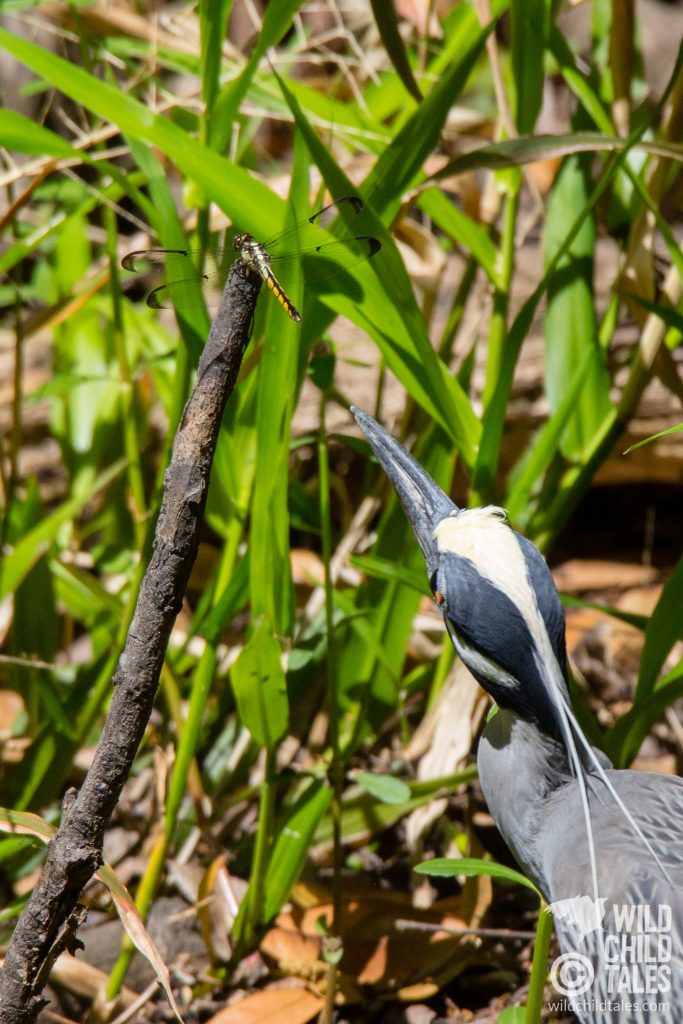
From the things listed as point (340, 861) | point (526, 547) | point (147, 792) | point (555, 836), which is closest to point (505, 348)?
point (526, 547)

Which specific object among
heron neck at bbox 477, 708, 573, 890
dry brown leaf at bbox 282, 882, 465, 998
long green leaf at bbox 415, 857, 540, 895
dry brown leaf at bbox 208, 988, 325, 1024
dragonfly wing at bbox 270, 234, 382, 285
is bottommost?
dry brown leaf at bbox 208, 988, 325, 1024

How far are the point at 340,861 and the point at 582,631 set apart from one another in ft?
3.57

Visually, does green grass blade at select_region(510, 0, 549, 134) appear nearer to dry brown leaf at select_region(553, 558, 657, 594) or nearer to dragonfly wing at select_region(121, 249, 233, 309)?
dragonfly wing at select_region(121, 249, 233, 309)

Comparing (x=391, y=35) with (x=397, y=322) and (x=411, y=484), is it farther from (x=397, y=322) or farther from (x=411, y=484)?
(x=411, y=484)

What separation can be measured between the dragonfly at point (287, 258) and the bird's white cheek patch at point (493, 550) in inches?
16.6

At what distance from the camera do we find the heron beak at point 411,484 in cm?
170

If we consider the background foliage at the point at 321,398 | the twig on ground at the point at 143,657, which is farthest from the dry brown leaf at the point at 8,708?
the twig on ground at the point at 143,657

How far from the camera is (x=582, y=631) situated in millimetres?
2791

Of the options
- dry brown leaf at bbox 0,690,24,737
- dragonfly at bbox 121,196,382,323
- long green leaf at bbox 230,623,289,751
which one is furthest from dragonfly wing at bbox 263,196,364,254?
dry brown leaf at bbox 0,690,24,737

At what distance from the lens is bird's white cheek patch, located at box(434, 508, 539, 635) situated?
4.96 feet

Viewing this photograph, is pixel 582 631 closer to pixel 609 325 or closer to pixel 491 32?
pixel 609 325

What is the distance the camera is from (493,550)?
1546 mm

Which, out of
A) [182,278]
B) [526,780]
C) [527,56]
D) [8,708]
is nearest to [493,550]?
[526,780]

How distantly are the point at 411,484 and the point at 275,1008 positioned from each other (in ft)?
3.33
